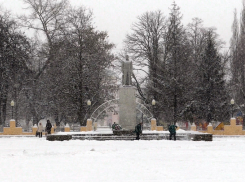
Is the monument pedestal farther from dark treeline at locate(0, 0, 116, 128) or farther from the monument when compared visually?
dark treeline at locate(0, 0, 116, 128)

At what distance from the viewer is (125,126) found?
31.7 meters

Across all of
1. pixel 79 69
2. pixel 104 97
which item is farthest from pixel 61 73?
pixel 104 97

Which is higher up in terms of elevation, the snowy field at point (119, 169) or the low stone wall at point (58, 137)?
the low stone wall at point (58, 137)

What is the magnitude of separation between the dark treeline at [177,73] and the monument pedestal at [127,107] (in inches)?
620

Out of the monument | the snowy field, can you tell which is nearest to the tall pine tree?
the monument

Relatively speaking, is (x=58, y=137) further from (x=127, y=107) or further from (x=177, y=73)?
(x=177, y=73)

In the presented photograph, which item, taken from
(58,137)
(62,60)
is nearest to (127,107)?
(58,137)

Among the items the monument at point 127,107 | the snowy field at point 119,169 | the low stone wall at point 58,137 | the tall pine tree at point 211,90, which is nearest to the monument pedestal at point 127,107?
the monument at point 127,107

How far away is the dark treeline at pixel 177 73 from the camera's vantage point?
47750 millimetres

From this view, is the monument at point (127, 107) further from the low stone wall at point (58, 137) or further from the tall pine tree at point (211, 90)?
the tall pine tree at point (211, 90)

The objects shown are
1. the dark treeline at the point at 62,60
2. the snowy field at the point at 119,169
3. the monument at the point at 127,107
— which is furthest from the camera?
the dark treeline at the point at 62,60

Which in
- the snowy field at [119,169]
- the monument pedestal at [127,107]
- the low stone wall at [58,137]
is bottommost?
the snowy field at [119,169]

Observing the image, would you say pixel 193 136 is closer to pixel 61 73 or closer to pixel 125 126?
pixel 125 126

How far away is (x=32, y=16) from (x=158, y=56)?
14.1 meters
